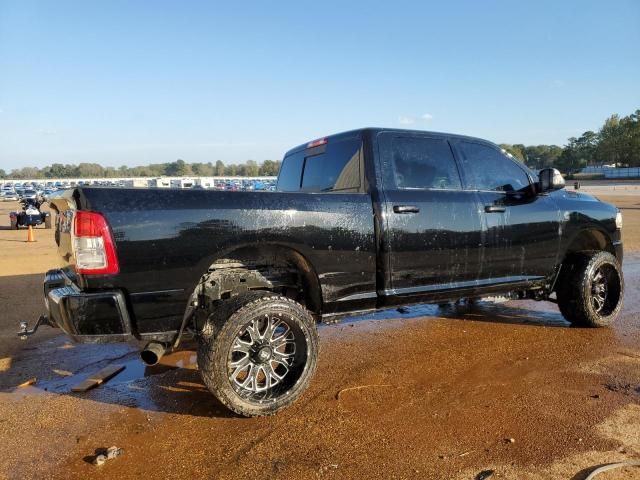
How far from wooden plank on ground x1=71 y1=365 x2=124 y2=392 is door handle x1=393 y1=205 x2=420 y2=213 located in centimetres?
275

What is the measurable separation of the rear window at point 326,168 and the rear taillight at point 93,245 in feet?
6.42

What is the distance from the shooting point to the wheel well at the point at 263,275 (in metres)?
3.54

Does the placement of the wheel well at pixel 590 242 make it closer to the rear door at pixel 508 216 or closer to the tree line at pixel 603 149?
the rear door at pixel 508 216

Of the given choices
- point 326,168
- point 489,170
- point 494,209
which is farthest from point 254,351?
point 489,170

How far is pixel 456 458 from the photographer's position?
278cm

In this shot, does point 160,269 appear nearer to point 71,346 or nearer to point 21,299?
point 71,346

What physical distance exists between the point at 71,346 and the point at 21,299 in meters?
2.61

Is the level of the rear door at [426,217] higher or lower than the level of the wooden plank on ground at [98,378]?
higher

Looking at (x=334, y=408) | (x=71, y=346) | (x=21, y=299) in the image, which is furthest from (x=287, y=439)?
(x=21, y=299)

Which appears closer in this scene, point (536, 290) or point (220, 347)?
point (220, 347)

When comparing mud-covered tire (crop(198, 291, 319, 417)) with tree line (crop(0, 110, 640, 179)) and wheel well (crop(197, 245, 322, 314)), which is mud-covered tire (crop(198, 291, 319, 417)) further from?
tree line (crop(0, 110, 640, 179))

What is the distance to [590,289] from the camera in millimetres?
5141

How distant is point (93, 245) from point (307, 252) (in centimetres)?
141

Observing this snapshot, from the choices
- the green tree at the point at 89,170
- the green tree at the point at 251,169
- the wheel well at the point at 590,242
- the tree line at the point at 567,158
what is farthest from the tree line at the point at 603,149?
the green tree at the point at 89,170
